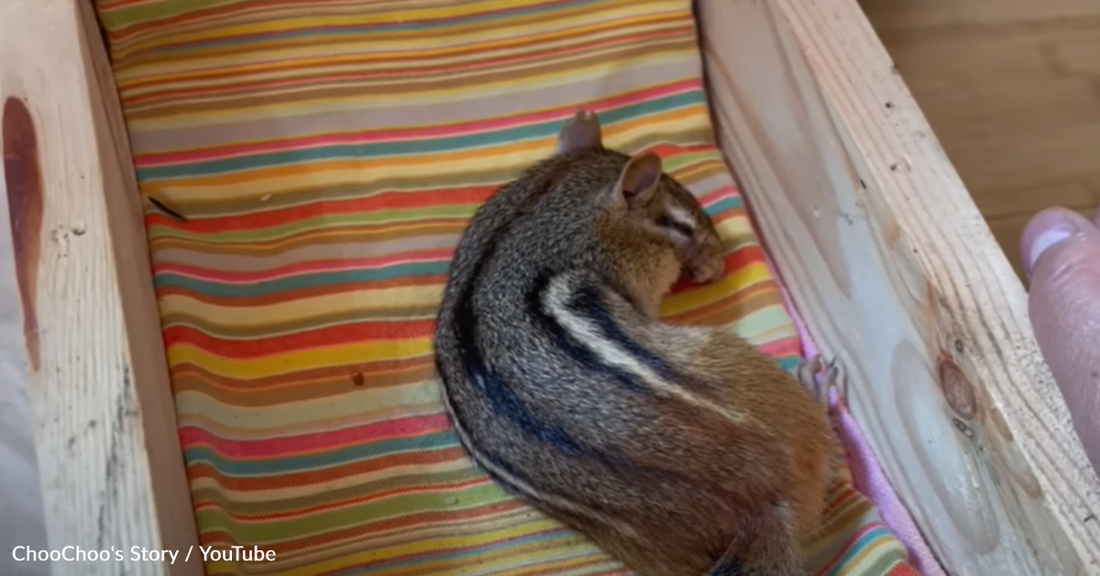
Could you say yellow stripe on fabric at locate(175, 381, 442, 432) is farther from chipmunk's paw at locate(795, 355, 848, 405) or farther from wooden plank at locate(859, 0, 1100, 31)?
wooden plank at locate(859, 0, 1100, 31)

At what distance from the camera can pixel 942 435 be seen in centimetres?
103

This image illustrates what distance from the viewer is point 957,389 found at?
3.17 feet

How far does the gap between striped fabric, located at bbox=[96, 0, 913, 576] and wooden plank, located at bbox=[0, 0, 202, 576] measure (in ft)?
0.54

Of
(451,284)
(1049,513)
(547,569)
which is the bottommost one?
(547,569)

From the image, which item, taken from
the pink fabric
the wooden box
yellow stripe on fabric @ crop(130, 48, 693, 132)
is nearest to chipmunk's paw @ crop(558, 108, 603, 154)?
yellow stripe on fabric @ crop(130, 48, 693, 132)

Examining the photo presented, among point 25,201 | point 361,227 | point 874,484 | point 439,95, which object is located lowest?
point 874,484

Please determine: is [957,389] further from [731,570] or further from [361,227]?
[361,227]

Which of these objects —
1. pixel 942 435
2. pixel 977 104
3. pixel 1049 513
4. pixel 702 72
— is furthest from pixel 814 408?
pixel 977 104

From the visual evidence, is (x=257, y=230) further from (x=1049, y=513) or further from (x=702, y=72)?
(x=1049, y=513)

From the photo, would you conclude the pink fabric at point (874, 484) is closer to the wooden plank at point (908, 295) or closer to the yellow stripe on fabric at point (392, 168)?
the wooden plank at point (908, 295)

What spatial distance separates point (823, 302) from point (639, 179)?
10.9 inches

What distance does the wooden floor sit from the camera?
1.51m

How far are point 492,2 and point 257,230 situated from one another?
48cm

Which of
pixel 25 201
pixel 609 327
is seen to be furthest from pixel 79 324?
pixel 609 327
